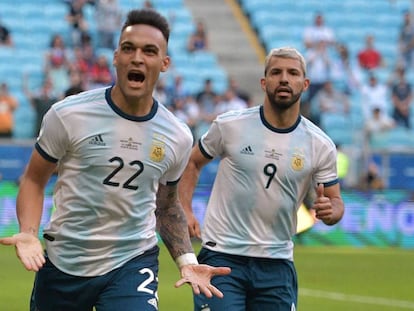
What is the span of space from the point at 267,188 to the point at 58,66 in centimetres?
1523

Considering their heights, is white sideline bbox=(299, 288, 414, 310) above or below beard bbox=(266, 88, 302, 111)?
below

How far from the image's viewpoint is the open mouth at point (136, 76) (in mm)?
6820

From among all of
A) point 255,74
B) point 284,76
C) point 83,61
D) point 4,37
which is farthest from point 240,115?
point 255,74

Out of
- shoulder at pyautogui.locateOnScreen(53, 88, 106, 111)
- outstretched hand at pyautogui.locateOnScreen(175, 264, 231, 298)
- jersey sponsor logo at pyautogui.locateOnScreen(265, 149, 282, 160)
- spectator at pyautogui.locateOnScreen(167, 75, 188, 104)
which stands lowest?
outstretched hand at pyautogui.locateOnScreen(175, 264, 231, 298)

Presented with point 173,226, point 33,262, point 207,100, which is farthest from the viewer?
point 207,100

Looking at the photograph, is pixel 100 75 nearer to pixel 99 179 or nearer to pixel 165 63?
pixel 165 63

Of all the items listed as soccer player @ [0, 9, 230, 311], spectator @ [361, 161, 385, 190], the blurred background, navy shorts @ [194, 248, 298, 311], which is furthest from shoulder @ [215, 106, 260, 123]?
spectator @ [361, 161, 385, 190]

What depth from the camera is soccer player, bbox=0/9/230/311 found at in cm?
682

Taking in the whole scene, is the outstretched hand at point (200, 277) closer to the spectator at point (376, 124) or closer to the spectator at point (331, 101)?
the spectator at point (376, 124)

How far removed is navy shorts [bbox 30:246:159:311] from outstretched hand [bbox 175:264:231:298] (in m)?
0.21

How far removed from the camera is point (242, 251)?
831 centimetres

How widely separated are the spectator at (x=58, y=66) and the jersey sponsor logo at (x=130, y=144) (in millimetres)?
15532

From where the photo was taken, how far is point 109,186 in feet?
22.5

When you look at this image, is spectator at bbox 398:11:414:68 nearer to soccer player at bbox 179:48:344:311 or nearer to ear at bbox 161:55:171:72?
soccer player at bbox 179:48:344:311
